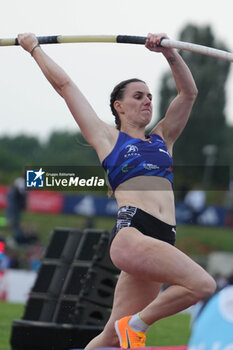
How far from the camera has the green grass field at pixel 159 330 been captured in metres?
8.77

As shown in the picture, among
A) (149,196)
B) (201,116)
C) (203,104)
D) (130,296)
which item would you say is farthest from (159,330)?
(201,116)

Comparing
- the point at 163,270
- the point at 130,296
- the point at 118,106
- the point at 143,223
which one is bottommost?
the point at 130,296

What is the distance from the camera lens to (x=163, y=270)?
550 cm

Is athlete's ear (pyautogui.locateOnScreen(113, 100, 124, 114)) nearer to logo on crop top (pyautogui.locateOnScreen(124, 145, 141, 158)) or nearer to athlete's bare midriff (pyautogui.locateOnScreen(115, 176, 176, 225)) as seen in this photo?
logo on crop top (pyautogui.locateOnScreen(124, 145, 141, 158))

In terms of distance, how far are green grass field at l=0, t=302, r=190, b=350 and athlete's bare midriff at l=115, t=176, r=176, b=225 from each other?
9.12 ft

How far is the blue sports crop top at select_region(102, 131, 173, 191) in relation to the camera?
234 inches

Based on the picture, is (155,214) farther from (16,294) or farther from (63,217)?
(63,217)

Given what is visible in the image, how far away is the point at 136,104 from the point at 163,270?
1375 mm

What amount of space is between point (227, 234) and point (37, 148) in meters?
43.6

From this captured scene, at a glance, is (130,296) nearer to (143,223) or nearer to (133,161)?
(143,223)

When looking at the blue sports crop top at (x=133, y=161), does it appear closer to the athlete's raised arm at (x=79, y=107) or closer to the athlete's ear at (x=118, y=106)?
the athlete's raised arm at (x=79, y=107)

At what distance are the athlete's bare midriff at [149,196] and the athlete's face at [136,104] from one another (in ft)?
1.68

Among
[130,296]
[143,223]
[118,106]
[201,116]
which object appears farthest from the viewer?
[201,116]

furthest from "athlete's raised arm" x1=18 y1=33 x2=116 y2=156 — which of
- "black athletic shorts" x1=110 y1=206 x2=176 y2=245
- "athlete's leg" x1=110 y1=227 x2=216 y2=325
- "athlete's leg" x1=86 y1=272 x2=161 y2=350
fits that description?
"athlete's leg" x1=86 y1=272 x2=161 y2=350
